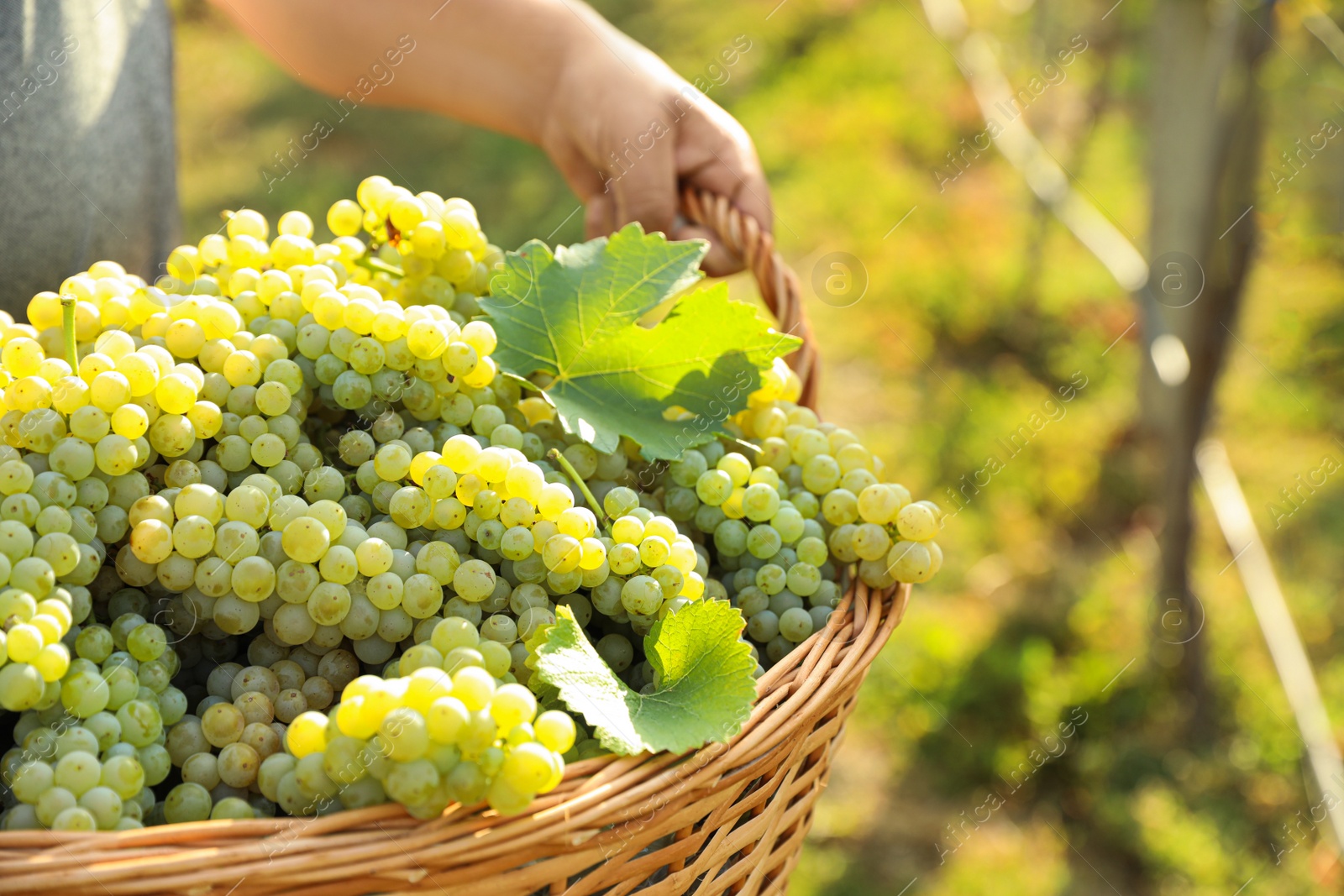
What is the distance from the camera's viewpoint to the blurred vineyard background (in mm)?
1896

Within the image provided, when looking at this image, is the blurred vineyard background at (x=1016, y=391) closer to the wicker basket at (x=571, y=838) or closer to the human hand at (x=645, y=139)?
the human hand at (x=645, y=139)

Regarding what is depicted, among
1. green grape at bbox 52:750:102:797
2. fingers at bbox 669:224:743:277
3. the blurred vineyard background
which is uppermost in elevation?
fingers at bbox 669:224:743:277

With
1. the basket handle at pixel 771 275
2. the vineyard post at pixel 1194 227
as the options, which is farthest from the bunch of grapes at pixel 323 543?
the vineyard post at pixel 1194 227

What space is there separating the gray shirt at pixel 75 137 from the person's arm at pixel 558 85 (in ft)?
0.62

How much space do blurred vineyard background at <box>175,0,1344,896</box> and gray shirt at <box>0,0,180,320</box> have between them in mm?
348

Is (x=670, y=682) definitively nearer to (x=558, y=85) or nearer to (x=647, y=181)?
(x=647, y=181)

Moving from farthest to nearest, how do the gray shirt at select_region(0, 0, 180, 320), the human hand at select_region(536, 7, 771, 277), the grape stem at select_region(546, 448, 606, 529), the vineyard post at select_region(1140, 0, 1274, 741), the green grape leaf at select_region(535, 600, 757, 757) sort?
1. the vineyard post at select_region(1140, 0, 1274, 741)
2. the human hand at select_region(536, 7, 771, 277)
3. the gray shirt at select_region(0, 0, 180, 320)
4. the grape stem at select_region(546, 448, 606, 529)
5. the green grape leaf at select_region(535, 600, 757, 757)

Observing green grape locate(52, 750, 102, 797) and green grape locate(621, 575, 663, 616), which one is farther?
green grape locate(621, 575, 663, 616)

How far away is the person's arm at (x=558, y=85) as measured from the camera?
1.15m

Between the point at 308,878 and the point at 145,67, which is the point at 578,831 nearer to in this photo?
the point at 308,878

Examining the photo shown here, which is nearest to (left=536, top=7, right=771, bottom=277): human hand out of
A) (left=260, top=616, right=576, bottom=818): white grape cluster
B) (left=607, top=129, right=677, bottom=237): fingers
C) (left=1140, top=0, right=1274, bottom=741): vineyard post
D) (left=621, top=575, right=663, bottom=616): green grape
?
(left=607, top=129, right=677, bottom=237): fingers

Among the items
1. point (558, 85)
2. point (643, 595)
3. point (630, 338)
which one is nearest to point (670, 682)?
point (643, 595)

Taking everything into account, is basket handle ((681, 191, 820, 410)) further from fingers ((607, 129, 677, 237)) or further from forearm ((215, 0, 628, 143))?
forearm ((215, 0, 628, 143))

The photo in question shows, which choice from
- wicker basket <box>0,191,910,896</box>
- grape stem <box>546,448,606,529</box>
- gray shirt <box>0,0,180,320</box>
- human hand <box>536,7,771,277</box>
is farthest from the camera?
human hand <box>536,7,771,277</box>
